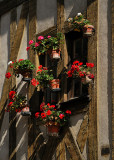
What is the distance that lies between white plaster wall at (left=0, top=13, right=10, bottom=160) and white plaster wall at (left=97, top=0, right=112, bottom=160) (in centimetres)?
345

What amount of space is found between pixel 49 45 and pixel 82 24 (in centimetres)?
107

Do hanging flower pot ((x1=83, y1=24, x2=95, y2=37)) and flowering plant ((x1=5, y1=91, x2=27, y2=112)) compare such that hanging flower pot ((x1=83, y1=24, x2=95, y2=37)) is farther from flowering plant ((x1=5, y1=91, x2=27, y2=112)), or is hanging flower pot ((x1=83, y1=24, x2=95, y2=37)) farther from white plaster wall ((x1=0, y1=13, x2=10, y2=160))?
white plaster wall ((x1=0, y1=13, x2=10, y2=160))

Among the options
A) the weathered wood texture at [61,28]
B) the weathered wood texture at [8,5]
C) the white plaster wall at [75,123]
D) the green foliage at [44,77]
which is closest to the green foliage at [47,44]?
the weathered wood texture at [61,28]

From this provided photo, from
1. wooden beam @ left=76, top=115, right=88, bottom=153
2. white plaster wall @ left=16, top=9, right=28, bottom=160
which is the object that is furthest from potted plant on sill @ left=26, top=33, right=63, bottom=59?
wooden beam @ left=76, top=115, right=88, bottom=153

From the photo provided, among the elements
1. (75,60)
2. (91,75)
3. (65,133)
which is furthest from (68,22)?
(65,133)

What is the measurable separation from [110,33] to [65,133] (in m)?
2.39

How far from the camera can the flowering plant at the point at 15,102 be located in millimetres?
12562

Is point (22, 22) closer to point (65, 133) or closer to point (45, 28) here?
point (45, 28)

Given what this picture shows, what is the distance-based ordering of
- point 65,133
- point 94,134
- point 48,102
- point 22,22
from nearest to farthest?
point 94,134 → point 65,133 → point 48,102 → point 22,22

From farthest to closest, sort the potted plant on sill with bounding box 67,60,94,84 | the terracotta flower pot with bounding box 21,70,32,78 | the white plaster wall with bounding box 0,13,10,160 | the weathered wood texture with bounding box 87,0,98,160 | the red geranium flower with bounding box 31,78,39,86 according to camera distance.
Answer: the white plaster wall with bounding box 0,13,10,160, the terracotta flower pot with bounding box 21,70,32,78, the red geranium flower with bounding box 31,78,39,86, the potted plant on sill with bounding box 67,60,94,84, the weathered wood texture with bounding box 87,0,98,160

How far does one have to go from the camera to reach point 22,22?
13.4 metres

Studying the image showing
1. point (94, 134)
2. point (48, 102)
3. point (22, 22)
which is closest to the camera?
point (94, 134)

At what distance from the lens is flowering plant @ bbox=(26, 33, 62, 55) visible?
39.1ft

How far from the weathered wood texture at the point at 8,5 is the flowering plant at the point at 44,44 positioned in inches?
72.2
